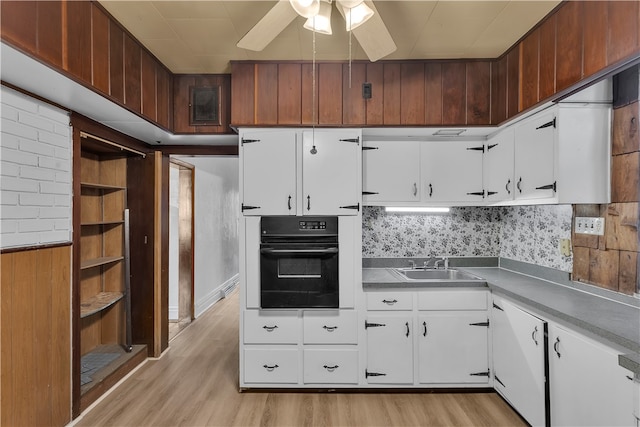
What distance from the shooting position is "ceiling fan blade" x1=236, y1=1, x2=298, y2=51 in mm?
1654

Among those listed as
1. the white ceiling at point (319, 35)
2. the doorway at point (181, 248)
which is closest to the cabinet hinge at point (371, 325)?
the white ceiling at point (319, 35)

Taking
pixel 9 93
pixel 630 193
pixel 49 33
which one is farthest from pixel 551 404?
pixel 9 93

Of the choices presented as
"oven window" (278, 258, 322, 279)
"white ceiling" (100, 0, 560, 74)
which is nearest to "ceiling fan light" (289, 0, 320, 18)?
"white ceiling" (100, 0, 560, 74)

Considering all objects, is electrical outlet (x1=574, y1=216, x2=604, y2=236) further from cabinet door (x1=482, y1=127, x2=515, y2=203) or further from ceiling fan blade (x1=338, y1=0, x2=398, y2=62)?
ceiling fan blade (x1=338, y1=0, x2=398, y2=62)

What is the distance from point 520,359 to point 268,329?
180cm

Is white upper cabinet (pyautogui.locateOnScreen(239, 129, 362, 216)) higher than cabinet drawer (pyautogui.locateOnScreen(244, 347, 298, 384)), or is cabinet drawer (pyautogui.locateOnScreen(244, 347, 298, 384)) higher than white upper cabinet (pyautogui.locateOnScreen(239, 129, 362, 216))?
white upper cabinet (pyautogui.locateOnScreen(239, 129, 362, 216))

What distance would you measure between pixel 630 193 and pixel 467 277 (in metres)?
1.26

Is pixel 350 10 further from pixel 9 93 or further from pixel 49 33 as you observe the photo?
pixel 9 93

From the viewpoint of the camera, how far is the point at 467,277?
2.90 m

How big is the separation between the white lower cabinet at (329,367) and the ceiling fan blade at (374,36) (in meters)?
2.17

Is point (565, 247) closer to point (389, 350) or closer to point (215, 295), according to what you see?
point (389, 350)

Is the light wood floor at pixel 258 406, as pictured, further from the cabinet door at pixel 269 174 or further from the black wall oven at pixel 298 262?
the cabinet door at pixel 269 174

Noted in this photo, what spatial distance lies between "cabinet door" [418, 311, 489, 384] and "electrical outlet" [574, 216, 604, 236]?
919 millimetres

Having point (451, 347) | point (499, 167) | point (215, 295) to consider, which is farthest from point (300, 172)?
point (215, 295)
